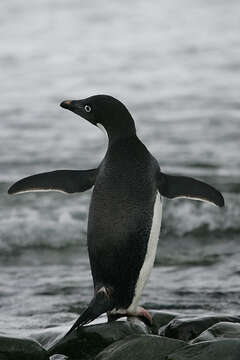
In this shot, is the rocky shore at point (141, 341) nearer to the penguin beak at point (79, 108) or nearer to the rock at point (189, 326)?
the rock at point (189, 326)

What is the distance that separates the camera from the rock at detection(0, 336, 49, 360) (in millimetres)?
4586

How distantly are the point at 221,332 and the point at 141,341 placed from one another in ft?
1.51

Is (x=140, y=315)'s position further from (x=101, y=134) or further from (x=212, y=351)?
(x=101, y=134)

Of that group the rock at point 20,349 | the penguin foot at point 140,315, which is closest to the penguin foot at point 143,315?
the penguin foot at point 140,315

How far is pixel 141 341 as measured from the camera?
4379mm

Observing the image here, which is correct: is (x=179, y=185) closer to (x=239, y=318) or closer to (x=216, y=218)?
(x=239, y=318)

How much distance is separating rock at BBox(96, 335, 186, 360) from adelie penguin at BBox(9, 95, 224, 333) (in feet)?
1.49

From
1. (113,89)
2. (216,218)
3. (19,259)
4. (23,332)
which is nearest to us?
(23,332)

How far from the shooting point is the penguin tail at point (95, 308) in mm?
4781

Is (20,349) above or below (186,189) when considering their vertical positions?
below

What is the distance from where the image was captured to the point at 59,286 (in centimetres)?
686

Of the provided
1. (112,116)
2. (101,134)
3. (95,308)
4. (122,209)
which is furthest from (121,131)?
(101,134)

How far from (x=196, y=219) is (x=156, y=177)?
12.5 ft

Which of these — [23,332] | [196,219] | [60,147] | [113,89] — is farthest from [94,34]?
[23,332]
